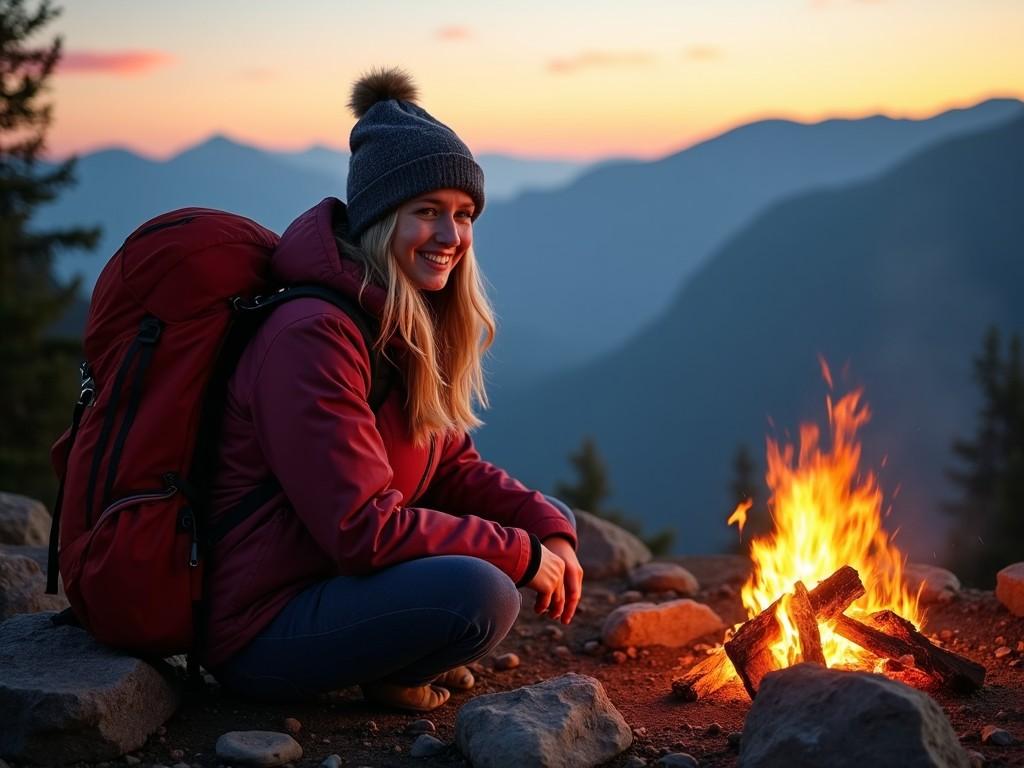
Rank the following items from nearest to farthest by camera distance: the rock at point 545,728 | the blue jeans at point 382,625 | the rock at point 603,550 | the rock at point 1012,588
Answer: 1. the rock at point 545,728
2. the blue jeans at point 382,625
3. the rock at point 1012,588
4. the rock at point 603,550

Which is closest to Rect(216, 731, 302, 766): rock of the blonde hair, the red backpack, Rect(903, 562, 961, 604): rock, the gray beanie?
the red backpack

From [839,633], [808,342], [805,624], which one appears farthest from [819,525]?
[808,342]

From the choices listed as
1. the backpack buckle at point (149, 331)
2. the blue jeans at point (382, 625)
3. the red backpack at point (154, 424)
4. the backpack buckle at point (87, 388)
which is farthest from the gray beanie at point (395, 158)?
the blue jeans at point (382, 625)

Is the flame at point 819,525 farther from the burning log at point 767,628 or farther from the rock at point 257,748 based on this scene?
the rock at point 257,748

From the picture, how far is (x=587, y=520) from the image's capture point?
21.3 feet

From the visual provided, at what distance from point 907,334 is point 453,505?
113 m

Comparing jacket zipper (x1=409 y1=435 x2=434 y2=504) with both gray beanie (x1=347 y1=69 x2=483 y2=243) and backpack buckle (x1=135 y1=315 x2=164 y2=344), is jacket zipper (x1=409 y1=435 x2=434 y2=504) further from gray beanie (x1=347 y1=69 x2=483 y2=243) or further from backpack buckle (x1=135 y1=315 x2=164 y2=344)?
backpack buckle (x1=135 y1=315 x2=164 y2=344)

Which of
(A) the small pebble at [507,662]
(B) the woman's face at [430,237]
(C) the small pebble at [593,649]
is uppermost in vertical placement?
(B) the woman's face at [430,237]

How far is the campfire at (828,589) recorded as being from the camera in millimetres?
3590

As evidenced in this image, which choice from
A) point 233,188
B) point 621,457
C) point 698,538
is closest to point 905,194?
point 621,457

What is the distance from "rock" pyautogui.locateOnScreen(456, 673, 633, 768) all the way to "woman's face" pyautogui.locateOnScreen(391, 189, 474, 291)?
1.41m

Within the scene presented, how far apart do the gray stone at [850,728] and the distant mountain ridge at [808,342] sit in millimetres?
82645

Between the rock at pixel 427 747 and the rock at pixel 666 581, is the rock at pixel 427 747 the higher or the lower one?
the higher one

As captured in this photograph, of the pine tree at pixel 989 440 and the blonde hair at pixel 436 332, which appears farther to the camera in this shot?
the pine tree at pixel 989 440
